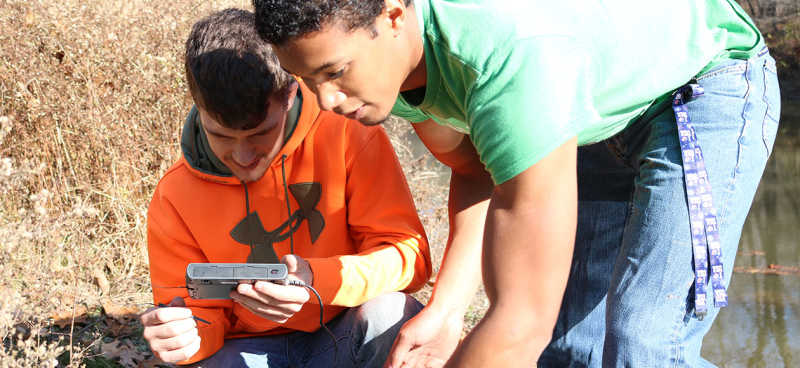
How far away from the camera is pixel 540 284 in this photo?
4.97 feet

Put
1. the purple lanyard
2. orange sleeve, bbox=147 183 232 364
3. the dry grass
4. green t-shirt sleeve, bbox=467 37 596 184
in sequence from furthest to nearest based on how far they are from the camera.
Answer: the dry grass → orange sleeve, bbox=147 183 232 364 → the purple lanyard → green t-shirt sleeve, bbox=467 37 596 184

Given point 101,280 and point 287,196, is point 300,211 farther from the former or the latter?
point 101,280

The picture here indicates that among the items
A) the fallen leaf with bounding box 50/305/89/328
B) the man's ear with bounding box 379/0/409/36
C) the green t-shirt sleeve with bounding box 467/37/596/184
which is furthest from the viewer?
the fallen leaf with bounding box 50/305/89/328

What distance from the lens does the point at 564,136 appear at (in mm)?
1438

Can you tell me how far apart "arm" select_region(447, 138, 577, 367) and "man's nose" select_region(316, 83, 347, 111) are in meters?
0.38

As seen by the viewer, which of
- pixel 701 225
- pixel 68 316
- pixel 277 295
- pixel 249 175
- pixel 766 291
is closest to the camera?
pixel 701 225

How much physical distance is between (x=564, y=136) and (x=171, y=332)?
126 cm

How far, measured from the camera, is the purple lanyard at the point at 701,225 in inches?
69.7

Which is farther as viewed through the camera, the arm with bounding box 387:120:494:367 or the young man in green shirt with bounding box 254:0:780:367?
the arm with bounding box 387:120:494:367

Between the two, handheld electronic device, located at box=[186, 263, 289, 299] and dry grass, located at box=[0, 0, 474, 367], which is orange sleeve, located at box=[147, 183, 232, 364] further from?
dry grass, located at box=[0, 0, 474, 367]

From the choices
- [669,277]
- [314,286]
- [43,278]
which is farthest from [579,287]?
[43,278]

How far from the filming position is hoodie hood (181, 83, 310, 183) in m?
2.41

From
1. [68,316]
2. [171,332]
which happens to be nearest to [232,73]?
[171,332]

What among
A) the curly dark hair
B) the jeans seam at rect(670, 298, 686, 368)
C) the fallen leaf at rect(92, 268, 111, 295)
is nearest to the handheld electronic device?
the curly dark hair
